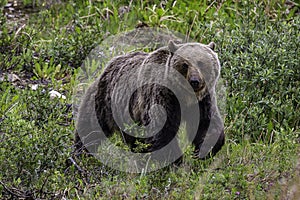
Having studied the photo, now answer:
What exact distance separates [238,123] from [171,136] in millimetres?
855

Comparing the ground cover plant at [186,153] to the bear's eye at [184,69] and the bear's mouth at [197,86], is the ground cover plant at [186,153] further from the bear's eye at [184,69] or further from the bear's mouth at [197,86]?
the bear's eye at [184,69]

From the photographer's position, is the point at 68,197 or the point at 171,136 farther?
the point at 171,136

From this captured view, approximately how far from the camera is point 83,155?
Answer: 5617 millimetres

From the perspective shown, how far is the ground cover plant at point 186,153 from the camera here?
4.72 metres

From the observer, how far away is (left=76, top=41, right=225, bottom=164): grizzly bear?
17.0 ft

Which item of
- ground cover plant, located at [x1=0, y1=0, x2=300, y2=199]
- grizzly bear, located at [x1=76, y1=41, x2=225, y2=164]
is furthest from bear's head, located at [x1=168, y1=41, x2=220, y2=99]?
ground cover plant, located at [x1=0, y1=0, x2=300, y2=199]

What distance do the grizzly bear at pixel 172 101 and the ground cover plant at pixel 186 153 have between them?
21 cm

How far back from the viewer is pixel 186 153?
507cm

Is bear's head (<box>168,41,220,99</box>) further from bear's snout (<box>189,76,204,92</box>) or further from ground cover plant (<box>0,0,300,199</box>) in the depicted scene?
ground cover plant (<box>0,0,300,199</box>)

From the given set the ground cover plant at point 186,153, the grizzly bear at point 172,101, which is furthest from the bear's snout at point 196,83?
the ground cover plant at point 186,153

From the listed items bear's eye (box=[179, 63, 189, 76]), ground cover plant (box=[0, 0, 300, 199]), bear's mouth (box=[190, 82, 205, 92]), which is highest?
bear's eye (box=[179, 63, 189, 76])

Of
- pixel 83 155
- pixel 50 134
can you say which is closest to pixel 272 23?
pixel 83 155

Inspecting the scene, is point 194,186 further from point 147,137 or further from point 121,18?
point 121,18

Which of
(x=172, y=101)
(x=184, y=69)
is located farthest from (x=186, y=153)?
(x=184, y=69)
